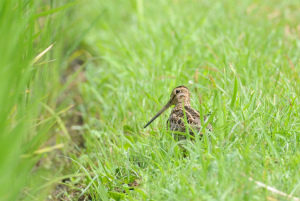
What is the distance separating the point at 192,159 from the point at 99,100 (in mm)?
2668

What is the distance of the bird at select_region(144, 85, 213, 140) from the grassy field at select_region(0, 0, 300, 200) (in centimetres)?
9

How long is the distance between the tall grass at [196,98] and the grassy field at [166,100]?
1 centimetres

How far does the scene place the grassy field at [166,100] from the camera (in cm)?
307

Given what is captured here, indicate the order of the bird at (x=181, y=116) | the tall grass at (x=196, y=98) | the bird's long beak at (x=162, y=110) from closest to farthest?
the tall grass at (x=196, y=98) → the bird at (x=181, y=116) → the bird's long beak at (x=162, y=110)

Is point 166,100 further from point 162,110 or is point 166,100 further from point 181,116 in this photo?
point 181,116

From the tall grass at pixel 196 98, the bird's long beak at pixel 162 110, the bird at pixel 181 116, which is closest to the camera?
the tall grass at pixel 196 98

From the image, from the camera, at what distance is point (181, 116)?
378 cm

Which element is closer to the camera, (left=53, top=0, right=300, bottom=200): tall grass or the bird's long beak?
(left=53, top=0, right=300, bottom=200): tall grass

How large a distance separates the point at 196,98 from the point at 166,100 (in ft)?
1.33

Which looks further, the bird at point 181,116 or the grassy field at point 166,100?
the bird at point 181,116

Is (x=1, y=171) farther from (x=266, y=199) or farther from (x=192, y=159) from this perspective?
(x=266, y=199)

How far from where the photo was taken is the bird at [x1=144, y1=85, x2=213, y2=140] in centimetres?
360

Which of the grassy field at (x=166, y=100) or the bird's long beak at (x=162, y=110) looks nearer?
the grassy field at (x=166, y=100)

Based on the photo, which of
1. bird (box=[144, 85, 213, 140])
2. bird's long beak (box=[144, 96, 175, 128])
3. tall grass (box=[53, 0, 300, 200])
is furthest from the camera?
bird's long beak (box=[144, 96, 175, 128])
